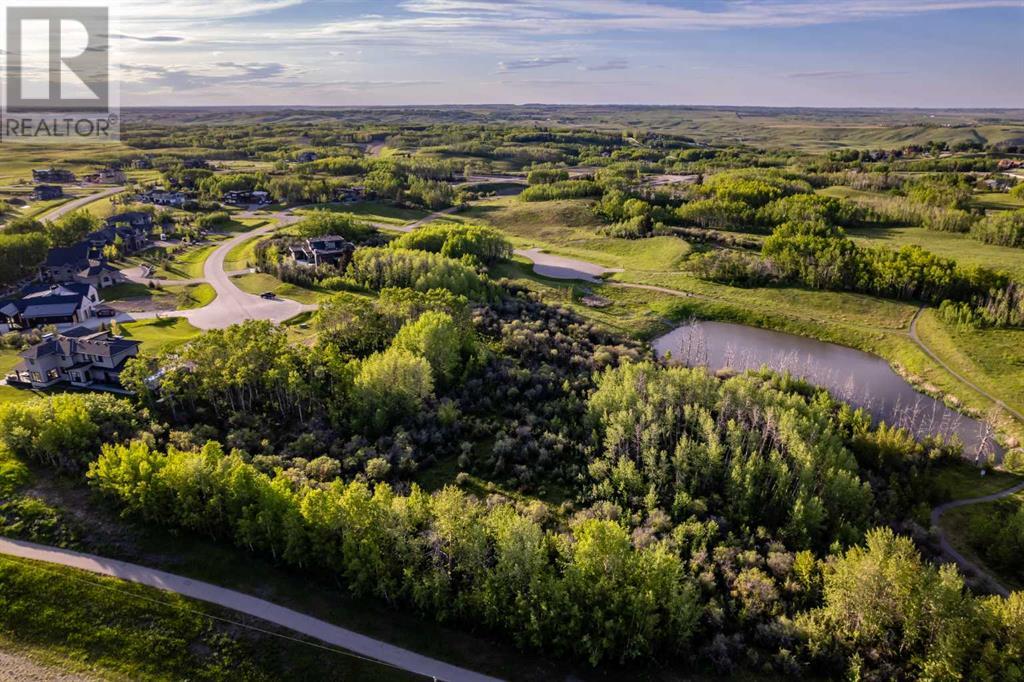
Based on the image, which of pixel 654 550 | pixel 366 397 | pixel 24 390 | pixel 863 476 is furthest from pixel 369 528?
pixel 24 390

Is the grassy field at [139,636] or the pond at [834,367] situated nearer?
the grassy field at [139,636]

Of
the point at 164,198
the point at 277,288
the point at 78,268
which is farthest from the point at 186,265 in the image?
the point at 164,198

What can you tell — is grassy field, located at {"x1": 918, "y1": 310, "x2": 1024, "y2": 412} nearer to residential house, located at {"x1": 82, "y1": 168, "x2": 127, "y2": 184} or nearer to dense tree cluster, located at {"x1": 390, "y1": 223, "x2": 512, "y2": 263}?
dense tree cluster, located at {"x1": 390, "y1": 223, "x2": 512, "y2": 263}

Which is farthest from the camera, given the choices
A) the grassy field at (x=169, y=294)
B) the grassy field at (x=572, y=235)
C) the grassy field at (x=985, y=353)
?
the grassy field at (x=572, y=235)

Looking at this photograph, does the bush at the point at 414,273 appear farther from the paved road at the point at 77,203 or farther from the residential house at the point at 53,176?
the residential house at the point at 53,176

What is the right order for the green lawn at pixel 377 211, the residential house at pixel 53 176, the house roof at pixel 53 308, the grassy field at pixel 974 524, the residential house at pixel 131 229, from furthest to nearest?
the residential house at pixel 53 176 < the green lawn at pixel 377 211 < the residential house at pixel 131 229 < the house roof at pixel 53 308 < the grassy field at pixel 974 524

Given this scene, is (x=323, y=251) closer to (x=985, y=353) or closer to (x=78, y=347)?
(x=78, y=347)

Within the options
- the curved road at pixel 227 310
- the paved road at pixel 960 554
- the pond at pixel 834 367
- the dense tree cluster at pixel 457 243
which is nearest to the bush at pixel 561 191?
the dense tree cluster at pixel 457 243
